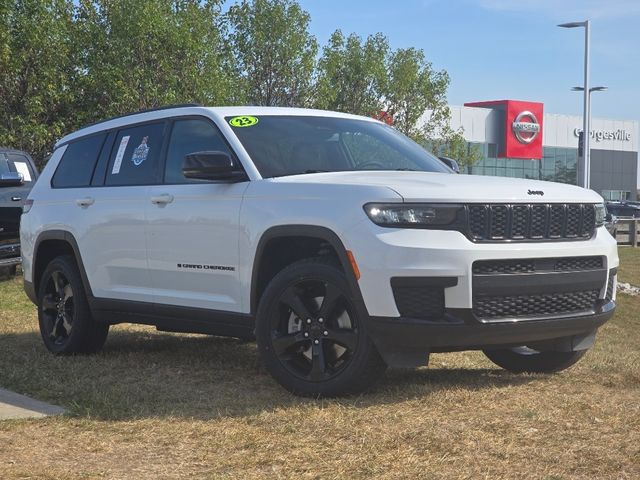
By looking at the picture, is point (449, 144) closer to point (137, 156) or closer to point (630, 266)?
point (630, 266)

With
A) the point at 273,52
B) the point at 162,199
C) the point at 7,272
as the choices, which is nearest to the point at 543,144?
the point at 273,52

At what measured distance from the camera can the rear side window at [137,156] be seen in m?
7.00

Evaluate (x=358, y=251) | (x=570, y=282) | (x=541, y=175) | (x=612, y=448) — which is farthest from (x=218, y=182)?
(x=541, y=175)

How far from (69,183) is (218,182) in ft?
6.97

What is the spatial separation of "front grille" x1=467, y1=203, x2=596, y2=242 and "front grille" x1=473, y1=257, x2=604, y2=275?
124mm

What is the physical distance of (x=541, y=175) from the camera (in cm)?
8981

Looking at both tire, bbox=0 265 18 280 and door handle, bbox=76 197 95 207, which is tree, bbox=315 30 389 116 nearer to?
tire, bbox=0 265 18 280

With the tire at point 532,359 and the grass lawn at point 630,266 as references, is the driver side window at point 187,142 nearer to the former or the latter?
the tire at point 532,359

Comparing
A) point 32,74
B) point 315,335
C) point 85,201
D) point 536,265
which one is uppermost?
point 32,74

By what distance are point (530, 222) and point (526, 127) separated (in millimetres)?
79264

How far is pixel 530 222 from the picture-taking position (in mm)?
5574

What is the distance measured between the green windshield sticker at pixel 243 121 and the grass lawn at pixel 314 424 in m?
1.66

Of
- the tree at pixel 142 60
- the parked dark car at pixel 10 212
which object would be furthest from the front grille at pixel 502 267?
the tree at pixel 142 60

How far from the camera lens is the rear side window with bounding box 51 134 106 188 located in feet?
25.3
